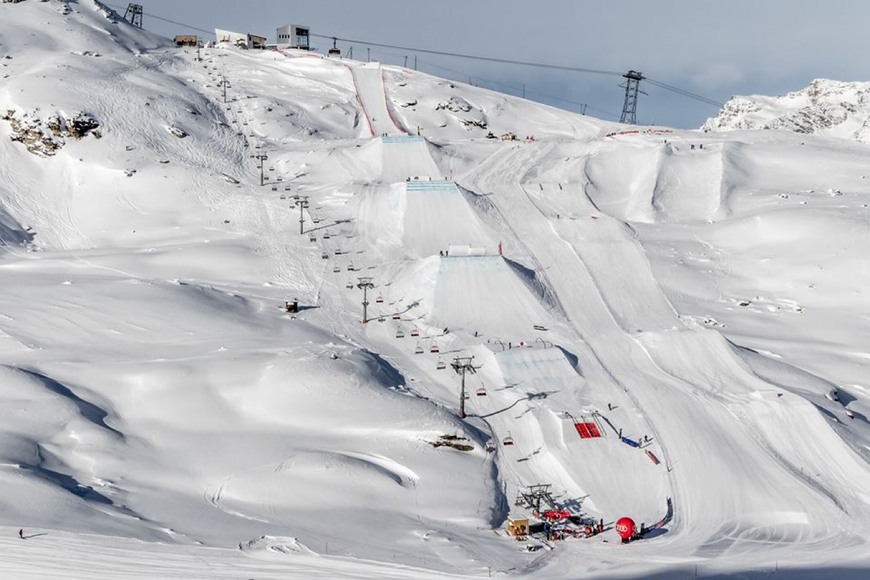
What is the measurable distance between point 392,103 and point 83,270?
45.2 metres

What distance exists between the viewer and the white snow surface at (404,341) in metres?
26.9

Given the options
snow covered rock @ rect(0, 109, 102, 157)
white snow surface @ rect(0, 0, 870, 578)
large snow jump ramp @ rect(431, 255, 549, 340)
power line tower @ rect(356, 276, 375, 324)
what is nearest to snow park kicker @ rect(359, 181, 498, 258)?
white snow surface @ rect(0, 0, 870, 578)

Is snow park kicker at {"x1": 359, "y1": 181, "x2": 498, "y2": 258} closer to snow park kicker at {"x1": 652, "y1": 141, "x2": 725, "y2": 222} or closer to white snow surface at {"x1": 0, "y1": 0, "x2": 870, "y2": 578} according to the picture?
white snow surface at {"x1": 0, "y1": 0, "x2": 870, "y2": 578}

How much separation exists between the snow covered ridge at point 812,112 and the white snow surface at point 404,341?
85672mm

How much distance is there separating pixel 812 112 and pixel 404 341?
136 metres

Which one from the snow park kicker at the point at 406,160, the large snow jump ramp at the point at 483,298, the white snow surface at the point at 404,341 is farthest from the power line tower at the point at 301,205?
the large snow jump ramp at the point at 483,298

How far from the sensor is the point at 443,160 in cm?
6831

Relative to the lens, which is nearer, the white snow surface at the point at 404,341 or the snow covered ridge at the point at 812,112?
the white snow surface at the point at 404,341

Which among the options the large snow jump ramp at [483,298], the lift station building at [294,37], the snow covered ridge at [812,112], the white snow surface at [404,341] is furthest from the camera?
the snow covered ridge at [812,112]

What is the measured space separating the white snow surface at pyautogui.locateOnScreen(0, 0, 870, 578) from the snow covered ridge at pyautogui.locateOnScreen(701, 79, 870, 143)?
281ft

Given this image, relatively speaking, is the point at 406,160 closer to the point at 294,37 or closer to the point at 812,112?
the point at 294,37

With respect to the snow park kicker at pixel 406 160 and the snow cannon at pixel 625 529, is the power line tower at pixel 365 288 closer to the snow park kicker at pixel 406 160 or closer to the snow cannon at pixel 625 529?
the snow park kicker at pixel 406 160

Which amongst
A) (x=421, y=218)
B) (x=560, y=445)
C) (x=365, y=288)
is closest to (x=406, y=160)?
(x=421, y=218)

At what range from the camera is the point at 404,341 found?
4253 cm
